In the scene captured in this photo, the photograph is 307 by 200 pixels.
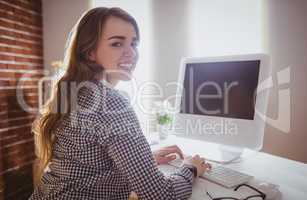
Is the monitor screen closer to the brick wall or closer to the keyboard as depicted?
the keyboard

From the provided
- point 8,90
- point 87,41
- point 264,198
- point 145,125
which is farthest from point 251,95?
point 8,90

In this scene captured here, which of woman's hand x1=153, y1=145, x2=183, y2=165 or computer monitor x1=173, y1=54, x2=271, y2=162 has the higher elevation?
computer monitor x1=173, y1=54, x2=271, y2=162

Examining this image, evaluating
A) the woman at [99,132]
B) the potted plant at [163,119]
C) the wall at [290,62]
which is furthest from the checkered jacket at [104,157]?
the wall at [290,62]

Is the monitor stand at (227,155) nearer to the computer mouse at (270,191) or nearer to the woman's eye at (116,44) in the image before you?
the computer mouse at (270,191)

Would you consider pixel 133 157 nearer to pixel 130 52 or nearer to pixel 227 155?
pixel 130 52

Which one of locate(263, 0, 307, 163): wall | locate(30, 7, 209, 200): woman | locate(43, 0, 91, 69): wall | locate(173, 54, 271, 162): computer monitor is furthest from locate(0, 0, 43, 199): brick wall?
locate(263, 0, 307, 163): wall

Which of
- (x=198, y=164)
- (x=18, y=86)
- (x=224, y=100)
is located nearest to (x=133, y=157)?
(x=198, y=164)

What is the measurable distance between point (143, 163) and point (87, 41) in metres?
0.49

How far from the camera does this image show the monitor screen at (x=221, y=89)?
4.20ft

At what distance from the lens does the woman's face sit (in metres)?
1.05

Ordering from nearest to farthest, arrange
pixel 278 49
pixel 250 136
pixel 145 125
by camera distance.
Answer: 1. pixel 250 136
2. pixel 278 49
3. pixel 145 125

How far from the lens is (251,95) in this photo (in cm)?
127

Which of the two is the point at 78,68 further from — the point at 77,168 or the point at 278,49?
the point at 278,49

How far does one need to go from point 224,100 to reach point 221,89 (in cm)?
6
